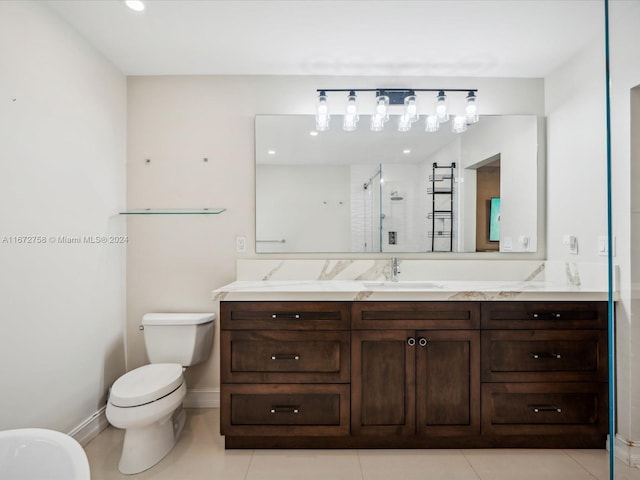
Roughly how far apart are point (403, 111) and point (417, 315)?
145 centimetres

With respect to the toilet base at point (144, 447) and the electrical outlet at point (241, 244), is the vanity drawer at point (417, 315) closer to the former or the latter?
the electrical outlet at point (241, 244)

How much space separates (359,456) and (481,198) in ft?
6.11

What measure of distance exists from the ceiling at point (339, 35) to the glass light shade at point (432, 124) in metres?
0.32

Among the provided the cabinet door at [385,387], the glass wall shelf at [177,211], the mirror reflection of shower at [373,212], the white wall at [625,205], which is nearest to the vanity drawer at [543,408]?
the cabinet door at [385,387]

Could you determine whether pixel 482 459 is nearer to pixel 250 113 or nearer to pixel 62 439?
pixel 62 439

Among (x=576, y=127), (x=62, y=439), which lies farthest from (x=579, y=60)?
(x=62, y=439)

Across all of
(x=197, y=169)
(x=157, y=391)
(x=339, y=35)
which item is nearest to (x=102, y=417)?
(x=157, y=391)

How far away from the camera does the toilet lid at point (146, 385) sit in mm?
1769

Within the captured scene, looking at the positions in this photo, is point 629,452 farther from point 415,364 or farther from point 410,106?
point 410,106

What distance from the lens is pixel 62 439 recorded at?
120 cm

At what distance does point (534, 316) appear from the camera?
6.40 ft

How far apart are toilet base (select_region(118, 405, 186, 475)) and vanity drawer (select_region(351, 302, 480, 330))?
3.99 feet

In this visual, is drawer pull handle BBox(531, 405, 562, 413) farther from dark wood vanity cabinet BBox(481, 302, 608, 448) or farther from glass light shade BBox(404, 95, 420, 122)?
glass light shade BBox(404, 95, 420, 122)

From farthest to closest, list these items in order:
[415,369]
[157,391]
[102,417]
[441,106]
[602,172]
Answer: [441,106] → [102,417] → [602,172] → [415,369] → [157,391]
